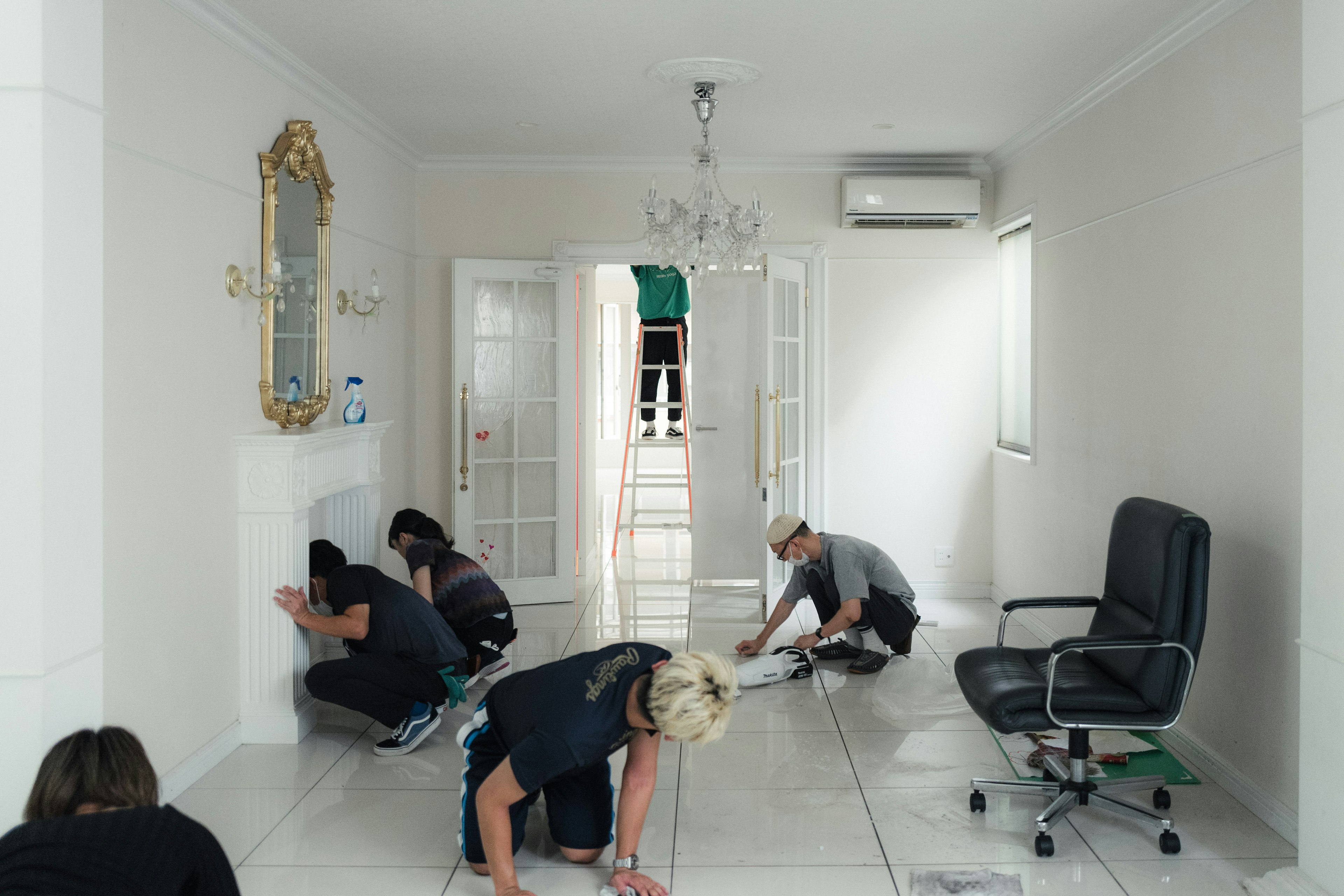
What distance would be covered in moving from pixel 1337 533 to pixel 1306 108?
106 cm

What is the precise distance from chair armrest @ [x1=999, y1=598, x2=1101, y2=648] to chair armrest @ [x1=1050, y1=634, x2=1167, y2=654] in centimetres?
46

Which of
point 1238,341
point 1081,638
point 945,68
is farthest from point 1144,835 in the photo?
point 945,68

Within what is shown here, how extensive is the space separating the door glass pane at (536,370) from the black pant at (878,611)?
216 cm

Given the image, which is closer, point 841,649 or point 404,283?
point 841,649

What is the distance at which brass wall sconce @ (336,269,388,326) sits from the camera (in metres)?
4.61

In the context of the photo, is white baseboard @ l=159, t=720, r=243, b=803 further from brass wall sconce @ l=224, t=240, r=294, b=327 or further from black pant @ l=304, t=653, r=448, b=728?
brass wall sconce @ l=224, t=240, r=294, b=327

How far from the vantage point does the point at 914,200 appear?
5.76 meters

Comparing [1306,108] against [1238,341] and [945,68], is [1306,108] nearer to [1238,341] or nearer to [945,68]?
[1238,341]

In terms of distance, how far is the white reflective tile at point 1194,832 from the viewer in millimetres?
2781

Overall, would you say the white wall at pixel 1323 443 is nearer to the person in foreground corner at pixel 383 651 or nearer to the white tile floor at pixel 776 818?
the white tile floor at pixel 776 818

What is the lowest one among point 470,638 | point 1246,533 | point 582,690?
point 470,638

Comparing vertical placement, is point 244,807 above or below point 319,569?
below

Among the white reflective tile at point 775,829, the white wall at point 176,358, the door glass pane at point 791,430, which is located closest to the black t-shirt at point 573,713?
the white reflective tile at point 775,829

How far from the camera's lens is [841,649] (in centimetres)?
480
